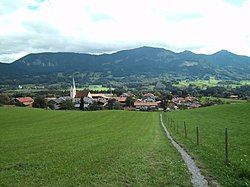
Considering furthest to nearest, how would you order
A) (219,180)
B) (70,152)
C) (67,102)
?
(67,102) < (70,152) < (219,180)

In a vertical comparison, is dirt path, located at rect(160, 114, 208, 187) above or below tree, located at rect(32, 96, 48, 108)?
above

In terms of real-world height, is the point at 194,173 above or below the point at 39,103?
above

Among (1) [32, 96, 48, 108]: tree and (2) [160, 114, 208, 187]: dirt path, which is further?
(1) [32, 96, 48, 108]: tree

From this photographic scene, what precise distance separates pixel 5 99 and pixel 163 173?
546 ft

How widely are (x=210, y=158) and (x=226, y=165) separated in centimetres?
295

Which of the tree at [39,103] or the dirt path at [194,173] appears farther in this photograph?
the tree at [39,103]

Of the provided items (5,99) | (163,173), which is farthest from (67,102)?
(163,173)

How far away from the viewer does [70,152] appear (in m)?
27.9

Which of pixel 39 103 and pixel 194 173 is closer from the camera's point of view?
pixel 194 173

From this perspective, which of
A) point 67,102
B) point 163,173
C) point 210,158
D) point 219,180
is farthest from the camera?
point 67,102

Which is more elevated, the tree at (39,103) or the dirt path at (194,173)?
the dirt path at (194,173)

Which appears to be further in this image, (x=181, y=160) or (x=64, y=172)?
(x=181, y=160)

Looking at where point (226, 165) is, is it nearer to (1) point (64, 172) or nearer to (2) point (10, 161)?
(1) point (64, 172)

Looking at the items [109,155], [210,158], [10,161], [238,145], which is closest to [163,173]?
[210,158]
